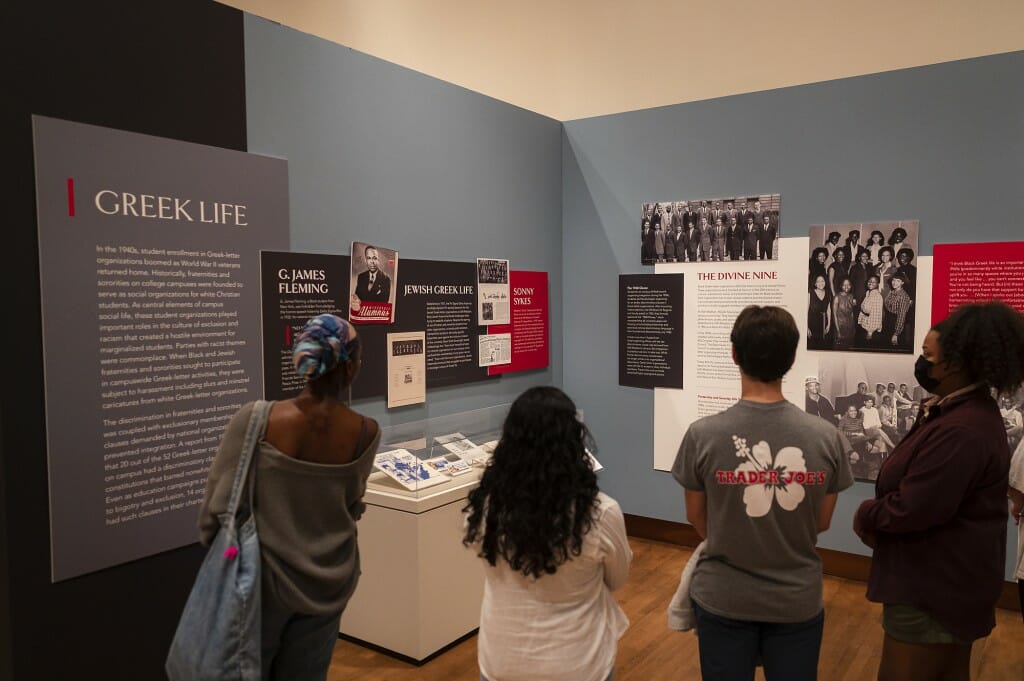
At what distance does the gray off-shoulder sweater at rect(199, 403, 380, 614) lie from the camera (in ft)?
6.31

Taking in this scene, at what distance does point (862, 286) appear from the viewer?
4.43m

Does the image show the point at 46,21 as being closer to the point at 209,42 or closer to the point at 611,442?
the point at 209,42

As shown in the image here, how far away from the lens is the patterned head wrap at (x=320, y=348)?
1.98 m

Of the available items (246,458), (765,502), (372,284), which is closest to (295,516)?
(246,458)

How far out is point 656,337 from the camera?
17.1 ft

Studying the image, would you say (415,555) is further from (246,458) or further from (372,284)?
(246,458)

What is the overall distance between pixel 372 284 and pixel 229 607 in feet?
7.89

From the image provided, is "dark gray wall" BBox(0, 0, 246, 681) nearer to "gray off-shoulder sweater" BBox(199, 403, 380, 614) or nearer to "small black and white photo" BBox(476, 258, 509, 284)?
"gray off-shoulder sweater" BBox(199, 403, 380, 614)

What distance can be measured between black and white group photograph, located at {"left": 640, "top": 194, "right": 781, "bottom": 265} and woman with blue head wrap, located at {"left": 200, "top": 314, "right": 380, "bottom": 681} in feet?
11.2

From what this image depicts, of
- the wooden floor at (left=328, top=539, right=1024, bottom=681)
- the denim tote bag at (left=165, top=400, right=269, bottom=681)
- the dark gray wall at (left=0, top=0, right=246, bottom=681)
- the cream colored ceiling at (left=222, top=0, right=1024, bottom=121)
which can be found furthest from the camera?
the cream colored ceiling at (left=222, top=0, right=1024, bottom=121)

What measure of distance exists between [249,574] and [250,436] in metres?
0.35

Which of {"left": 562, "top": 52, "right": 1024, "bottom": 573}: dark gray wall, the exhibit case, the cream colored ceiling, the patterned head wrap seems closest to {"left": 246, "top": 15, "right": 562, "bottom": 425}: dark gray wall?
{"left": 562, "top": 52, "right": 1024, "bottom": 573}: dark gray wall

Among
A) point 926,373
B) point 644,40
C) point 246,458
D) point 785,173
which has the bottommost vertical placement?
point 246,458

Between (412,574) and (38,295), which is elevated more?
(38,295)
